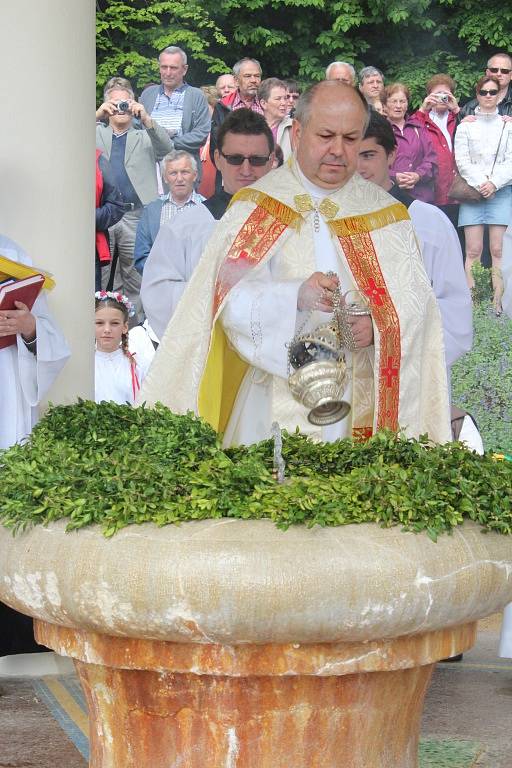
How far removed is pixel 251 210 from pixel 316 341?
1400 millimetres

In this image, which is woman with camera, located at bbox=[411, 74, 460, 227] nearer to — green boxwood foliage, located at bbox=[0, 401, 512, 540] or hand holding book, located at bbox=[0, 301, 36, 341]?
hand holding book, located at bbox=[0, 301, 36, 341]

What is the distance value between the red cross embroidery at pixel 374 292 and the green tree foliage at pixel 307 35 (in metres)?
5.26

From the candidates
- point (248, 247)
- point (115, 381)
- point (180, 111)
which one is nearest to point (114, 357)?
point (115, 381)

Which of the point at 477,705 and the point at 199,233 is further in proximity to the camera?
the point at 199,233

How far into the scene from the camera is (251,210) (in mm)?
4797

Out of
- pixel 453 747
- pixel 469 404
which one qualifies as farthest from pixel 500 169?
pixel 453 747

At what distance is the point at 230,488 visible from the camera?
8.93ft

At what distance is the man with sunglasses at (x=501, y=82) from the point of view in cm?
959

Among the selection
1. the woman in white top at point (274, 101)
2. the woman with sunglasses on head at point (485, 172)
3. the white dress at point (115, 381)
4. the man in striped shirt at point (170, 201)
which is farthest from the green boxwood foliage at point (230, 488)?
the woman with sunglasses on head at point (485, 172)

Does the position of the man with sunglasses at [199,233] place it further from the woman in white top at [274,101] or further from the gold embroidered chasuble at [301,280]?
the gold embroidered chasuble at [301,280]

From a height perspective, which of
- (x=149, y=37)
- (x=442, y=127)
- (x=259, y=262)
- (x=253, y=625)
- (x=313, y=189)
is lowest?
(x=253, y=625)

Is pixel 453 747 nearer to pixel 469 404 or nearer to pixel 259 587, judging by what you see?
pixel 259 587

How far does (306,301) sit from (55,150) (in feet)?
4.83

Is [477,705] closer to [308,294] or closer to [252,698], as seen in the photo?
[308,294]
